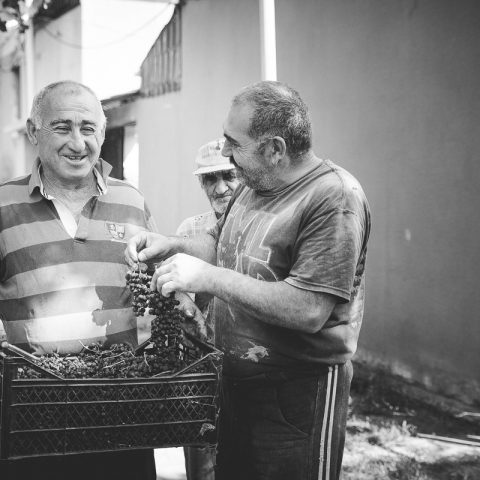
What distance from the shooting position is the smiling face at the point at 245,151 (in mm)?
2102

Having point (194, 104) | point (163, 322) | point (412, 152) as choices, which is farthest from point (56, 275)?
point (194, 104)

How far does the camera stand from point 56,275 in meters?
2.48

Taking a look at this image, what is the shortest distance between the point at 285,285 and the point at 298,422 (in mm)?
553

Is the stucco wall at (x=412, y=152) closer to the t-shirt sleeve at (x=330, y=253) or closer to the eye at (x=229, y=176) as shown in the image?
the eye at (x=229, y=176)

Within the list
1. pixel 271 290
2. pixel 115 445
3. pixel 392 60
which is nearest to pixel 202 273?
pixel 271 290

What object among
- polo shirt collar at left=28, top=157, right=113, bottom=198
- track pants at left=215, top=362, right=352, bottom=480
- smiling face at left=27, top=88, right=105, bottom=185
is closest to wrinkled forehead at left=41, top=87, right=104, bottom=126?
smiling face at left=27, top=88, right=105, bottom=185

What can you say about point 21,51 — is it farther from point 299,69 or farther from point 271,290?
point 271,290

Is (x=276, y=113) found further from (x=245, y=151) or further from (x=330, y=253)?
(x=330, y=253)

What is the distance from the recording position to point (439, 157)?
507cm

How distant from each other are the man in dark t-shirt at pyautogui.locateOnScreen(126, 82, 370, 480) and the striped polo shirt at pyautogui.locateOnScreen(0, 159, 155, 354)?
1.19ft

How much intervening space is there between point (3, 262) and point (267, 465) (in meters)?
1.33

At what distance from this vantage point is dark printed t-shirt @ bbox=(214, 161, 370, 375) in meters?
1.94

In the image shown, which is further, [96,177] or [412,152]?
[412,152]

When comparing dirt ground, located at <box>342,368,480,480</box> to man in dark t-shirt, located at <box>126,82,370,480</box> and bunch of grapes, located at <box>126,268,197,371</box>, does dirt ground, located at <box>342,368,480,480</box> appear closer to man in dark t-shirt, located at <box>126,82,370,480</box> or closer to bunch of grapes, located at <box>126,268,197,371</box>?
man in dark t-shirt, located at <box>126,82,370,480</box>
